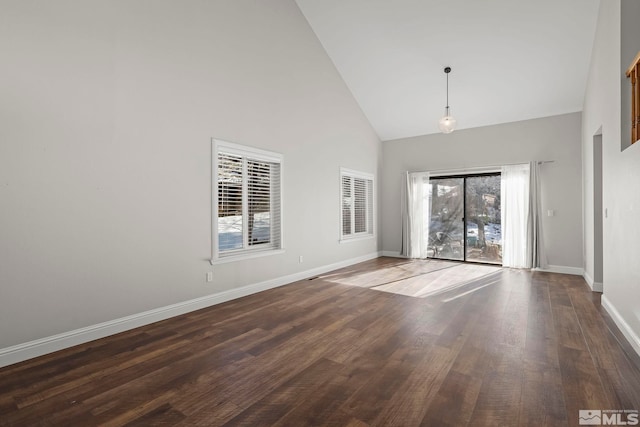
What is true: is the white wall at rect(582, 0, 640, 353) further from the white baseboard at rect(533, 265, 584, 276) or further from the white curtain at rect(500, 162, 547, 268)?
the white baseboard at rect(533, 265, 584, 276)

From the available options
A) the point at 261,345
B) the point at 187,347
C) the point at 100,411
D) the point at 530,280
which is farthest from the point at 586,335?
the point at 100,411

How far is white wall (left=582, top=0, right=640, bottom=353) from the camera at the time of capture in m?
2.69

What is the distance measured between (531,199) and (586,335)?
154 inches

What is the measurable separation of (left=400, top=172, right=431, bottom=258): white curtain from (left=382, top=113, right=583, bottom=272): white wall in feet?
1.14

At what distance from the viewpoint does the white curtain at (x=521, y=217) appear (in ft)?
20.3

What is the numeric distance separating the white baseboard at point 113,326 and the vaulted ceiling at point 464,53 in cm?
442

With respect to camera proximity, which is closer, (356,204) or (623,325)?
(623,325)

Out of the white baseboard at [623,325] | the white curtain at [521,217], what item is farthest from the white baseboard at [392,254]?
the white baseboard at [623,325]

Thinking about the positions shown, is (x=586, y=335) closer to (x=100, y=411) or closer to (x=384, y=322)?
(x=384, y=322)

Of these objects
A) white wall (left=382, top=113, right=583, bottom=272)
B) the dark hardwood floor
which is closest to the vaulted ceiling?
white wall (left=382, top=113, right=583, bottom=272)

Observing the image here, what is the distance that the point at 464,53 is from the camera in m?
5.16

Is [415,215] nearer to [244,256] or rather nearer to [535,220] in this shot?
[535,220]

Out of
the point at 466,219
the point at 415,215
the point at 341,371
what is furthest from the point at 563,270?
the point at 341,371

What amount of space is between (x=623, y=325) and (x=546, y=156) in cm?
420
